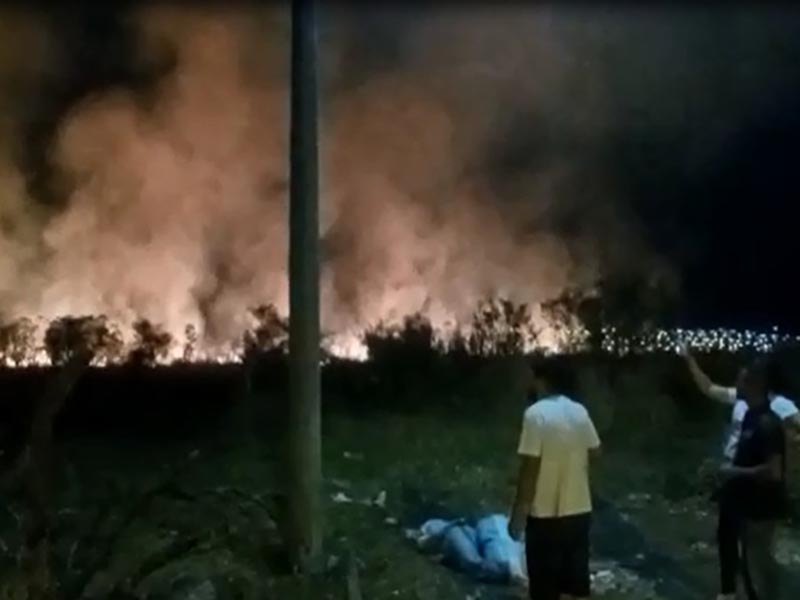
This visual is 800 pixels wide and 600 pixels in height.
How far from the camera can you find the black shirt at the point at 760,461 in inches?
264

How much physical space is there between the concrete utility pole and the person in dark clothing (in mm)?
2355

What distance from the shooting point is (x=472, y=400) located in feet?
46.4

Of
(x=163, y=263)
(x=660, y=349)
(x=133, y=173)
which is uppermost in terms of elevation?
(x=133, y=173)

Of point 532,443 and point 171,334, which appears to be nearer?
point 532,443

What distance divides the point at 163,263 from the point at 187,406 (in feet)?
5.43

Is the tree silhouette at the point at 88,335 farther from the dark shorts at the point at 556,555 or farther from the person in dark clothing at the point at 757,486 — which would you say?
the person in dark clothing at the point at 757,486

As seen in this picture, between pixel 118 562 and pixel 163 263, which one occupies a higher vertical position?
pixel 163 263

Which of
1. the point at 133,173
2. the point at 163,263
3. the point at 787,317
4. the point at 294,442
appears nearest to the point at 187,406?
the point at 163,263

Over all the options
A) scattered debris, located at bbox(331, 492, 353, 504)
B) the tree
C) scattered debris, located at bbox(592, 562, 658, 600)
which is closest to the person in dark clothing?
scattered debris, located at bbox(592, 562, 658, 600)

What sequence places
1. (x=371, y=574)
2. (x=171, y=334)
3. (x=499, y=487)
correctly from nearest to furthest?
(x=371, y=574)
(x=499, y=487)
(x=171, y=334)

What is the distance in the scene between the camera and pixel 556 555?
6.56m

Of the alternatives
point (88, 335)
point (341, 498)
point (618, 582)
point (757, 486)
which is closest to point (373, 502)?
point (341, 498)

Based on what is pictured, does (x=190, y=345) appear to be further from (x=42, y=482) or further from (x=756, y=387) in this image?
(x=42, y=482)

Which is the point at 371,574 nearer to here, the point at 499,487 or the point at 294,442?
the point at 294,442
